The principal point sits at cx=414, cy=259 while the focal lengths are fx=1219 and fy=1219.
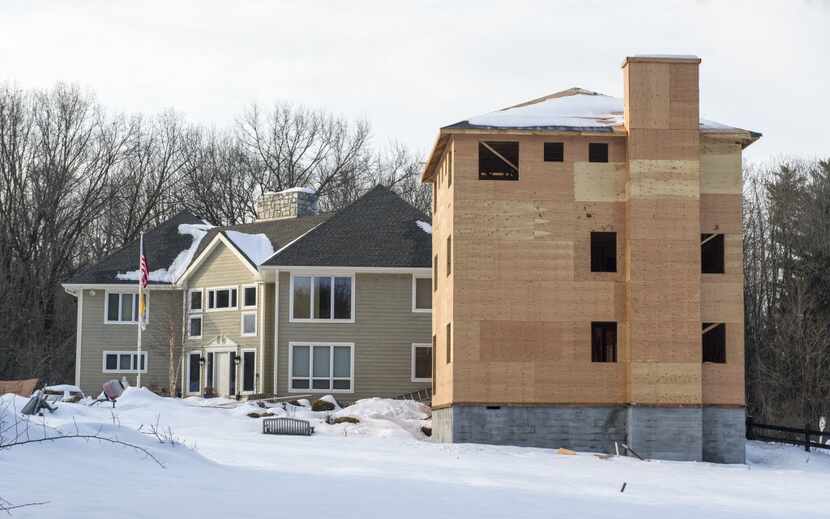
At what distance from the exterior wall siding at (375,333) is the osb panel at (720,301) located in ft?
46.2

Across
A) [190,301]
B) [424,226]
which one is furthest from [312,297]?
[190,301]

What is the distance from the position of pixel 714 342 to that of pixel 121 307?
26.0 metres

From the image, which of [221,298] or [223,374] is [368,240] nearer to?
[221,298]

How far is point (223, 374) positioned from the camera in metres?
47.8

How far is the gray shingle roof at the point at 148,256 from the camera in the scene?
50094 mm

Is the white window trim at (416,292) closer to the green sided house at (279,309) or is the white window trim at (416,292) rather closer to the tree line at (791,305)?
the green sided house at (279,309)

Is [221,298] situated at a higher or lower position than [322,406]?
higher

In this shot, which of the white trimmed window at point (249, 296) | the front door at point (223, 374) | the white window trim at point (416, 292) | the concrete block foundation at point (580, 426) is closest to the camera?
the concrete block foundation at point (580, 426)

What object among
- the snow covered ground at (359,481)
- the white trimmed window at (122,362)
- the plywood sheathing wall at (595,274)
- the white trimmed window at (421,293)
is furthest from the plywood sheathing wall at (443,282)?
the white trimmed window at (122,362)

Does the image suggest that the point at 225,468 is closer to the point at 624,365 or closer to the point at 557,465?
the point at 557,465

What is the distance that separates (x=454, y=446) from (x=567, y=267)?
590cm

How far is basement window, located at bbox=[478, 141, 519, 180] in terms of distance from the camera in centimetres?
3409

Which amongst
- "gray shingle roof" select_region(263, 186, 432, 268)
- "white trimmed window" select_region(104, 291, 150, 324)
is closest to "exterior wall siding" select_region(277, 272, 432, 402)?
"gray shingle roof" select_region(263, 186, 432, 268)

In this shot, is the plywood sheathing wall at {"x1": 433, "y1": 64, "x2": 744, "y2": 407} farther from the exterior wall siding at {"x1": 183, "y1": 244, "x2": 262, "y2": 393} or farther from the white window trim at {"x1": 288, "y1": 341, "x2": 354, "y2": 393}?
the exterior wall siding at {"x1": 183, "y1": 244, "x2": 262, "y2": 393}
